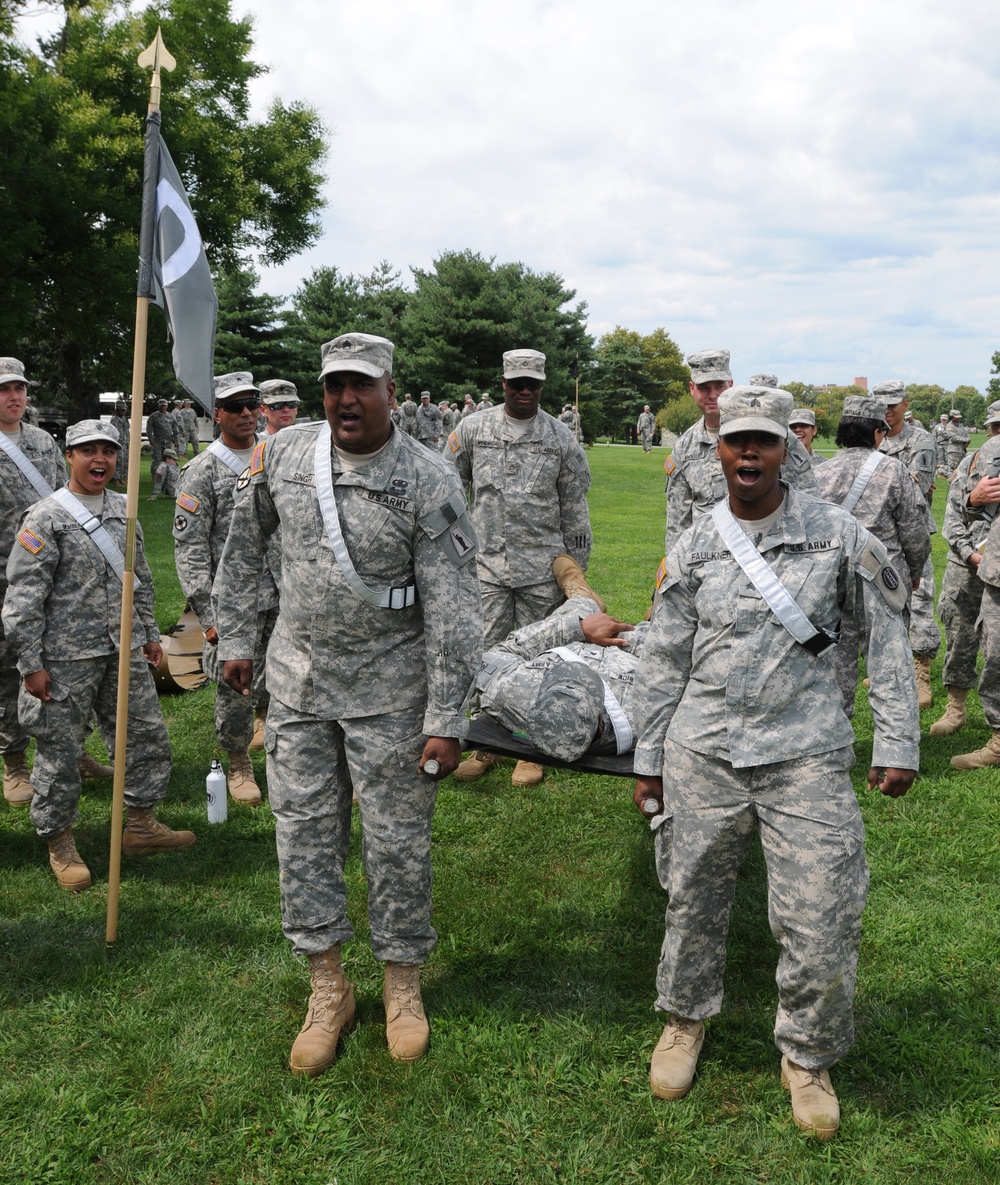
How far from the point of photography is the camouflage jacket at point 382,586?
11.8 feet

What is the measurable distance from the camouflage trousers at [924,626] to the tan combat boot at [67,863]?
651 cm

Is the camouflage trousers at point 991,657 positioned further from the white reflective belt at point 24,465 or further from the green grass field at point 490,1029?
the white reflective belt at point 24,465

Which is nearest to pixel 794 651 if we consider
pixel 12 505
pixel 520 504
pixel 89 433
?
pixel 520 504

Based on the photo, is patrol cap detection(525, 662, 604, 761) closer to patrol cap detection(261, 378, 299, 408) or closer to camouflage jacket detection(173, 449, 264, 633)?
camouflage jacket detection(173, 449, 264, 633)

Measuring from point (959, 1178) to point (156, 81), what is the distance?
5430mm

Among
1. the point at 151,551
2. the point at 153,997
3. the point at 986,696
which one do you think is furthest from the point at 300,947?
the point at 151,551

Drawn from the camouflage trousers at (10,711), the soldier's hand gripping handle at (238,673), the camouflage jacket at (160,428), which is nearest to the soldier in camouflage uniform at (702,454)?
the soldier's hand gripping handle at (238,673)

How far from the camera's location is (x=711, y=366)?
235 inches

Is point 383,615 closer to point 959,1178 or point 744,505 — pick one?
point 744,505

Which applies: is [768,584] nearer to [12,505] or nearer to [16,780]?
[12,505]

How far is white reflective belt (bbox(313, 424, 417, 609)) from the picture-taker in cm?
355

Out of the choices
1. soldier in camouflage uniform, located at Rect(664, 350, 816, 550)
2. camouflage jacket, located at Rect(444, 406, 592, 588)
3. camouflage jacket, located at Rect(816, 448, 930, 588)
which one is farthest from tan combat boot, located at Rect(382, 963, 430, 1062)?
camouflage jacket, located at Rect(816, 448, 930, 588)

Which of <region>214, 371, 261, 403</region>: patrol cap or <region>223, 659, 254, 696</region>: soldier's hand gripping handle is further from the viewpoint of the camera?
<region>214, 371, 261, 403</region>: patrol cap

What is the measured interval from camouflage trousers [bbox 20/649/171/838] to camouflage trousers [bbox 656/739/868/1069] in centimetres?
322
